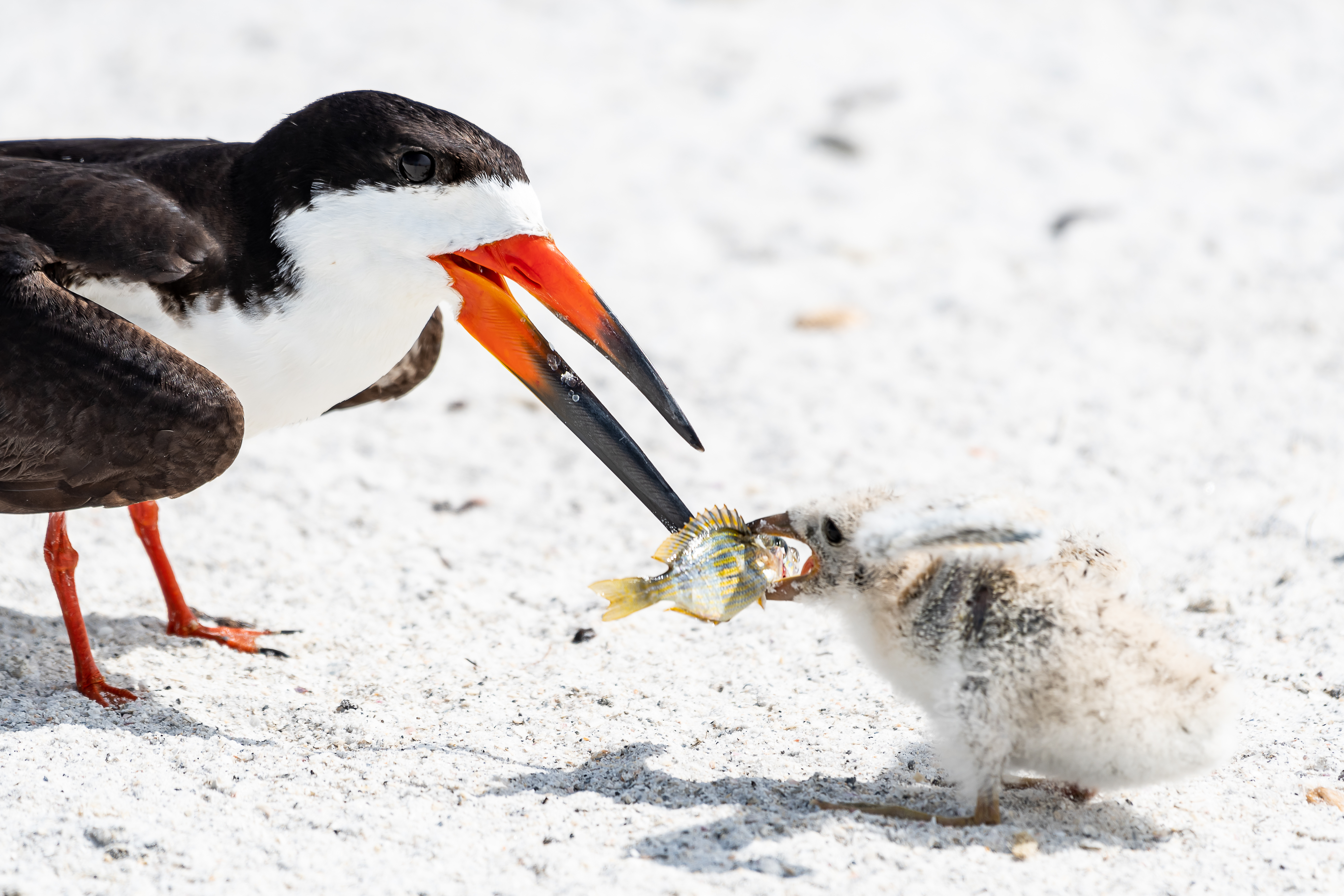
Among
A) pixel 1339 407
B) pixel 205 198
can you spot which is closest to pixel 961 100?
pixel 1339 407

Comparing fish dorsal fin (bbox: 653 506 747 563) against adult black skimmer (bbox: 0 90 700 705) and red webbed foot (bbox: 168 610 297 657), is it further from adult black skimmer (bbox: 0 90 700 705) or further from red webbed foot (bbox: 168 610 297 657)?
red webbed foot (bbox: 168 610 297 657)

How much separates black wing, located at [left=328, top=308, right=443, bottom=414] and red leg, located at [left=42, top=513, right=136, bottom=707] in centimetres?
95

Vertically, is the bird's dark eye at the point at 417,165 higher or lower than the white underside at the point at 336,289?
higher

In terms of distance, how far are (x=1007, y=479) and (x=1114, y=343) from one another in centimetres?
163

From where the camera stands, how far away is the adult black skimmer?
135 inches

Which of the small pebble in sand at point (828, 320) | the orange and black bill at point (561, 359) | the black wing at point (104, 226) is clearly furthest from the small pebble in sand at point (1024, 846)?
the small pebble in sand at point (828, 320)

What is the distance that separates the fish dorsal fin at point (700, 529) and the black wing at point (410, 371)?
148 cm

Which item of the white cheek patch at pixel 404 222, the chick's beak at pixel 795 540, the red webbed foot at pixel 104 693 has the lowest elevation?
the red webbed foot at pixel 104 693

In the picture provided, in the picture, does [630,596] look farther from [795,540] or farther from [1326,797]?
[1326,797]

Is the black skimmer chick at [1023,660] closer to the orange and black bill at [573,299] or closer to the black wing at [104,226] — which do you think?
the orange and black bill at [573,299]

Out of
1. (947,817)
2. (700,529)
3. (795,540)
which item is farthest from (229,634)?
(947,817)

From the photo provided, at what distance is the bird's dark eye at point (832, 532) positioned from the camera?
3.32 m

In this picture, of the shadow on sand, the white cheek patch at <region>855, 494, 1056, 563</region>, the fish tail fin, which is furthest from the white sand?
the white cheek patch at <region>855, 494, 1056, 563</region>

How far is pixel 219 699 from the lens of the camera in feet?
12.8
